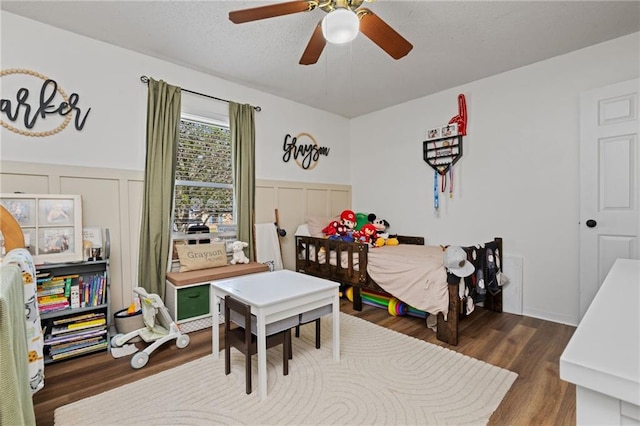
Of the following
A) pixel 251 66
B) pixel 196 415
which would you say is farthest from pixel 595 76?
pixel 196 415

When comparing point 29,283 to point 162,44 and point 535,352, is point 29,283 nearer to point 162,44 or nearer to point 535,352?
point 162,44

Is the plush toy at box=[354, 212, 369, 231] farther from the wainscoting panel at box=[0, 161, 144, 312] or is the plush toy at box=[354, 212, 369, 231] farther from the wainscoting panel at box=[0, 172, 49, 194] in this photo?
the wainscoting panel at box=[0, 172, 49, 194]

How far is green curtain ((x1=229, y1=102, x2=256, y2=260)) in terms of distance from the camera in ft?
10.8

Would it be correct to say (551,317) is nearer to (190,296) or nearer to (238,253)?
(238,253)

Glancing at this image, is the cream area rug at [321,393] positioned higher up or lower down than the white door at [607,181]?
lower down

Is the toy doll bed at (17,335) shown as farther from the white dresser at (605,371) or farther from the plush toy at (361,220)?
the plush toy at (361,220)

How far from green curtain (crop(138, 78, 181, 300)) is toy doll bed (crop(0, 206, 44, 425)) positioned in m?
0.95

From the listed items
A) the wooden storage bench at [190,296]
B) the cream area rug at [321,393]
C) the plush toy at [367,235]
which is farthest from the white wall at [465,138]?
the cream area rug at [321,393]

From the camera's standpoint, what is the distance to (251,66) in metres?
2.95

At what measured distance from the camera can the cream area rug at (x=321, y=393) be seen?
155cm

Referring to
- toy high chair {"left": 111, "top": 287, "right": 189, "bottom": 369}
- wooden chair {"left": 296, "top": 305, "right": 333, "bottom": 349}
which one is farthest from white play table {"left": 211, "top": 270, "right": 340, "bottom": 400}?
toy high chair {"left": 111, "top": 287, "right": 189, "bottom": 369}

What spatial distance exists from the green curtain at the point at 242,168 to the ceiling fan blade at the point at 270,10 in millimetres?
1678

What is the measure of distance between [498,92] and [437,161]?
937mm

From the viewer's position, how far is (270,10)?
5.41 ft
